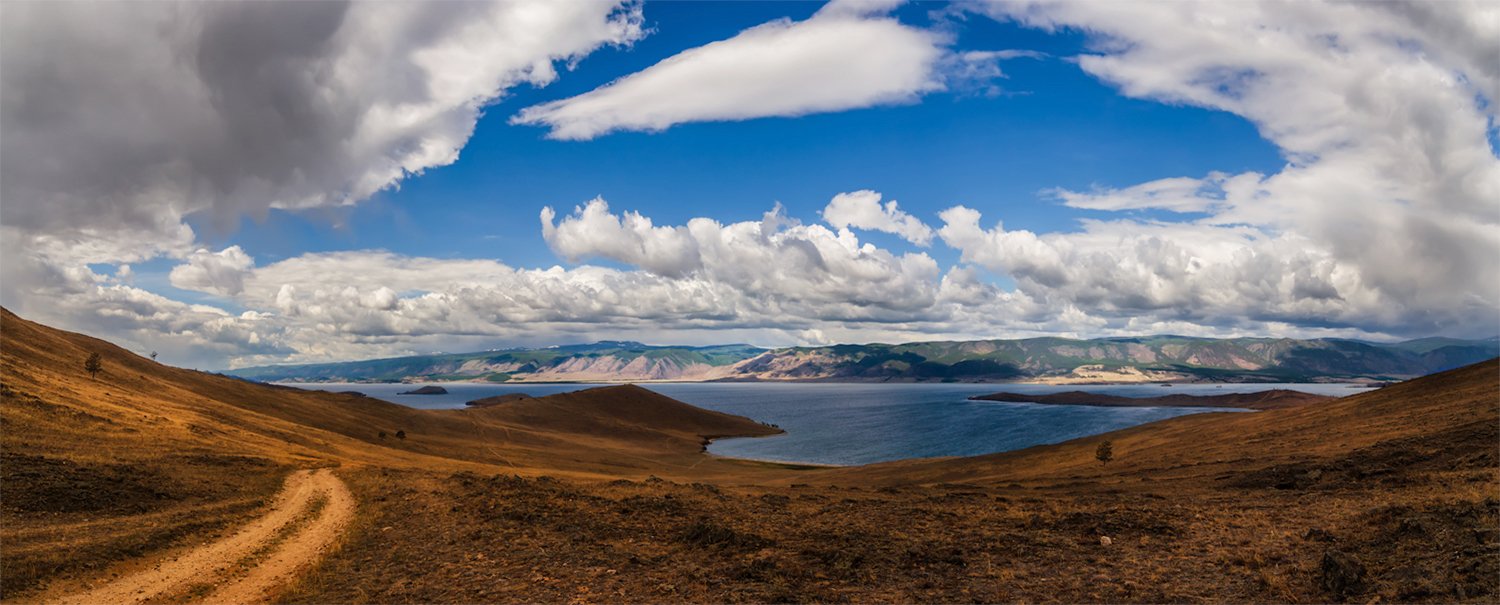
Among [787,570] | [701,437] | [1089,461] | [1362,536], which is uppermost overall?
[1362,536]

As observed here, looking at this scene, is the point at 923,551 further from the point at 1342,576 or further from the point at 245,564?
the point at 245,564

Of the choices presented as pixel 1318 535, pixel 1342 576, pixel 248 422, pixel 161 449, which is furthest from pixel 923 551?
pixel 248 422

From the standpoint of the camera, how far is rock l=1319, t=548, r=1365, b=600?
13086 millimetres

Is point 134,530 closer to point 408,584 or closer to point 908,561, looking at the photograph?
point 408,584

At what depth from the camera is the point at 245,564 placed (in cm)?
2172

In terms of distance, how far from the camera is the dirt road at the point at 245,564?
18672 millimetres

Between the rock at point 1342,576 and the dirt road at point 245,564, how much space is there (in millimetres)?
25511

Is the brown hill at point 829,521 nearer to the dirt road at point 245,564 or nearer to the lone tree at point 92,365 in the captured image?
the dirt road at point 245,564

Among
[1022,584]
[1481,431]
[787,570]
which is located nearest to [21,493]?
[787,570]

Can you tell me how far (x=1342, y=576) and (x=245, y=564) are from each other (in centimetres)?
2962

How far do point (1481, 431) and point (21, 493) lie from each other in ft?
214

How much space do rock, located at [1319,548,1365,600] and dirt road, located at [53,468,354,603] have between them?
83.7 ft

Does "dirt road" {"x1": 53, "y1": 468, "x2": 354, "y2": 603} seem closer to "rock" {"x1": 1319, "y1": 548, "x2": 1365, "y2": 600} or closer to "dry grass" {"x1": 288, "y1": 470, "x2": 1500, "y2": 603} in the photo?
"dry grass" {"x1": 288, "y1": 470, "x2": 1500, "y2": 603}

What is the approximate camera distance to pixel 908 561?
59.6 ft
